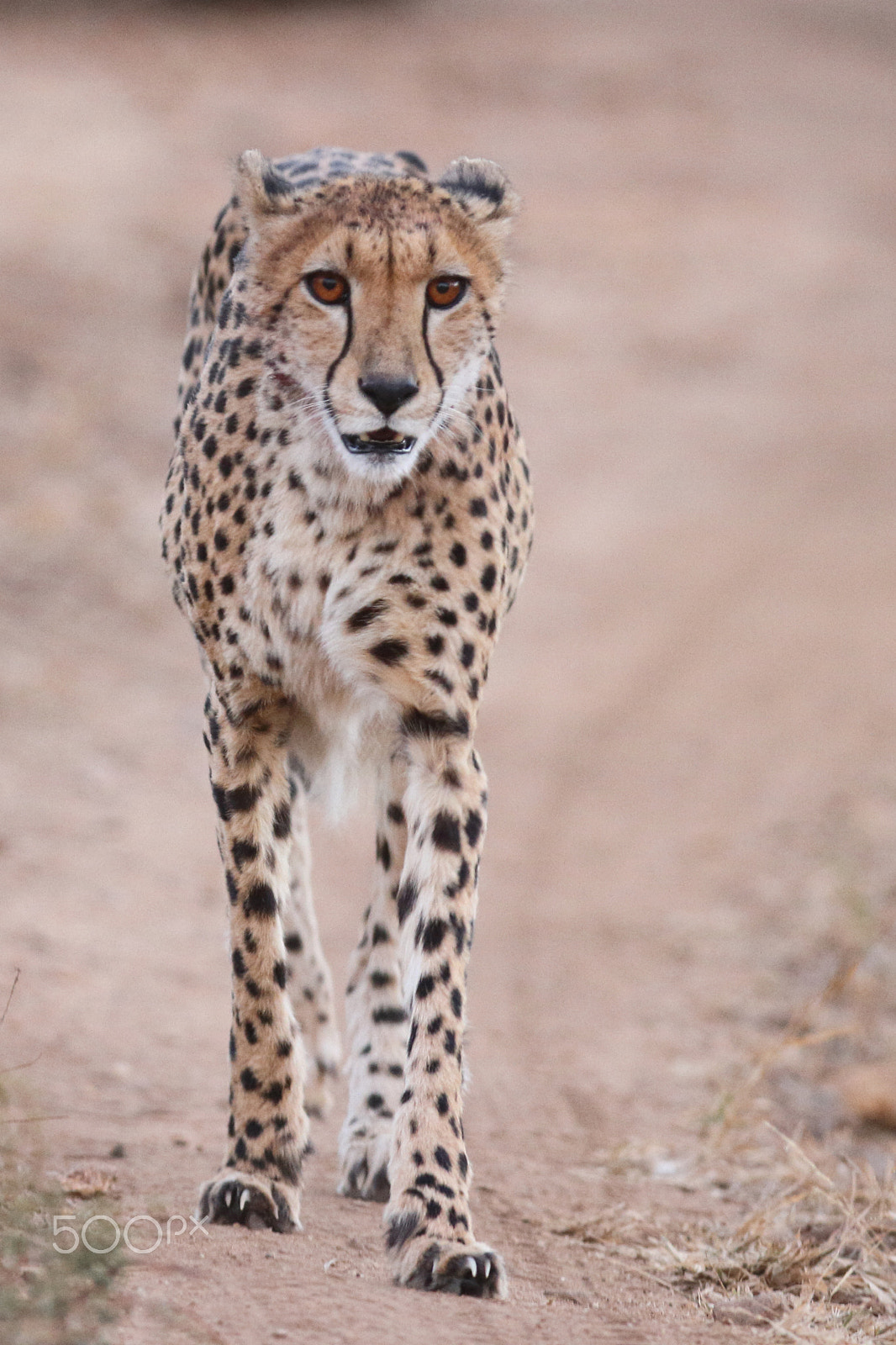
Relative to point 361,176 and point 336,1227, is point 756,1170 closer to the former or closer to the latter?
point 336,1227

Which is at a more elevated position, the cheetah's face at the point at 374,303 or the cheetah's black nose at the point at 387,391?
the cheetah's face at the point at 374,303

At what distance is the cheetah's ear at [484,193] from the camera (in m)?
3.56

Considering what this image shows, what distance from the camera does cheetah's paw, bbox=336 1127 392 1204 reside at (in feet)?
12.3

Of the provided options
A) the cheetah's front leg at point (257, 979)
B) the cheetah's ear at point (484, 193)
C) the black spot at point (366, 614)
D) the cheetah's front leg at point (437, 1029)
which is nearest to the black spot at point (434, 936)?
the cheetah's front leg at point (437, 1029)

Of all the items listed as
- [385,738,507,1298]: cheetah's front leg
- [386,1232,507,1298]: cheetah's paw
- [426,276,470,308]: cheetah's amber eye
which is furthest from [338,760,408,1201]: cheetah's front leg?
[426,276,470,308]: cheetah's amber eye

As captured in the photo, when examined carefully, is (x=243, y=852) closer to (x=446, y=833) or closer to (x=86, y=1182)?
(x=446, y=833)

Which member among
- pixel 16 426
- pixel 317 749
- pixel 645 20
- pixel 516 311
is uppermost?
pixel 645 20

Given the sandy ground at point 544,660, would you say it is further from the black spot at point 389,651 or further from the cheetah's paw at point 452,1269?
the black spot at point 389,651

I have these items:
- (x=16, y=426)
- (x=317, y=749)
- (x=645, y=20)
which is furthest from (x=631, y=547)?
(x=645, y=20)

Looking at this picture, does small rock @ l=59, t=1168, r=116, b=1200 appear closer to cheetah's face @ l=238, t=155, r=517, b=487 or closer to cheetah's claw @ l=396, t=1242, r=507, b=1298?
cheetah's claw @ l=396, t=1242, r=507, b=1298

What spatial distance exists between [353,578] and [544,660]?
582 centimetres

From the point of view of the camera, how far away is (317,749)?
3.76 m

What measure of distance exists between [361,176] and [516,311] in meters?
11.9

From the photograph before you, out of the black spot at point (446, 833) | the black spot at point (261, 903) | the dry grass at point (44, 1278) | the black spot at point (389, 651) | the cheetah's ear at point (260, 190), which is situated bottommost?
the dry grass at point (44, 1278)
